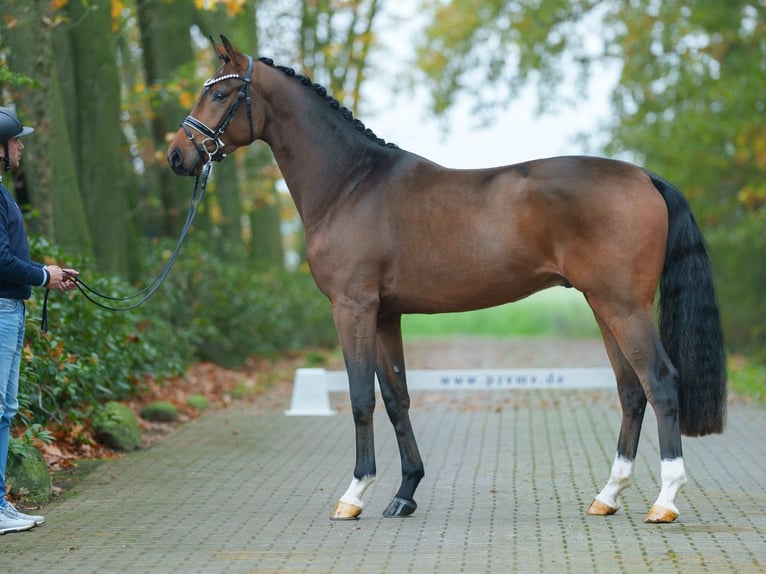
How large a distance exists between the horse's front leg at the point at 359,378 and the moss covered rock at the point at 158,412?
16.0ft

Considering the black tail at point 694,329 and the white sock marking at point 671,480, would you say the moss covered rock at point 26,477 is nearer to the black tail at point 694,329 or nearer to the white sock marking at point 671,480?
the white sock marking at point 671,480

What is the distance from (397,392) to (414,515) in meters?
0.77

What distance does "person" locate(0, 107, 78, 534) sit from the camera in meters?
6.11

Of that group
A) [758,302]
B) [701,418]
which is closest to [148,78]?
[758,302]

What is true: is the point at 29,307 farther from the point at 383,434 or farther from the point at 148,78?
the point at 148,78

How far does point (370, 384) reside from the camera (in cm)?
676

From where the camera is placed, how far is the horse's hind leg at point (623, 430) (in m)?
6.65

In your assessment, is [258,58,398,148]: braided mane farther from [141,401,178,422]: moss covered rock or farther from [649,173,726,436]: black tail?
[141,401,178,422]: moss covered rock

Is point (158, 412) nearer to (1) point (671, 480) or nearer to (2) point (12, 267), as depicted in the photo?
(2) point (12, 267)

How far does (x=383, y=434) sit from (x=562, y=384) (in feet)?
6.41

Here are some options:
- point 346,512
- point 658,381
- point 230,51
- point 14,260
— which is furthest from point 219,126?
point 658,381

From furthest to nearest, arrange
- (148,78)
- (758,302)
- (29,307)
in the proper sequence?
1. (758,302)
2. (148,78)
3. (29,307)

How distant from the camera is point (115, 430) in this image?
9375 mm

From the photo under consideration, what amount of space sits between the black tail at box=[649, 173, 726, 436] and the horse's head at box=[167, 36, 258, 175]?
8.64 ft
